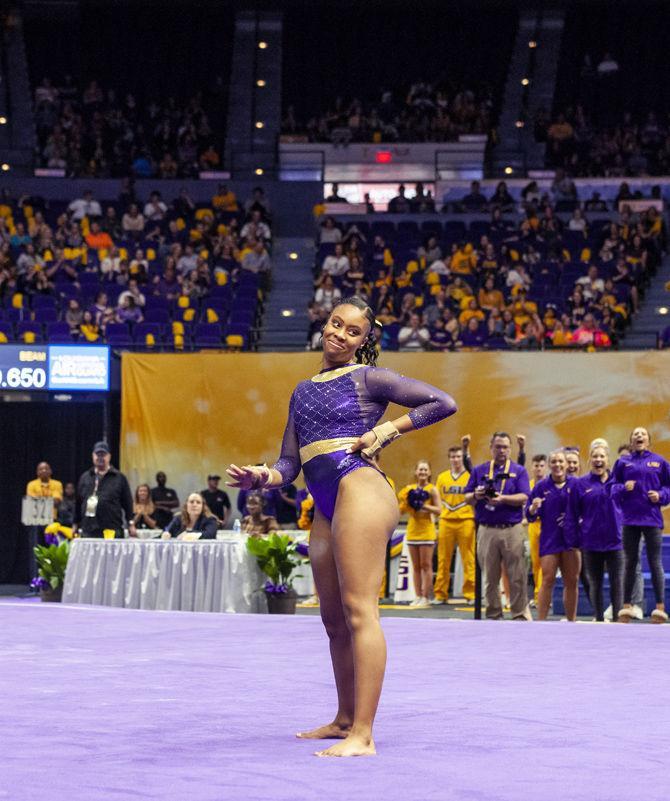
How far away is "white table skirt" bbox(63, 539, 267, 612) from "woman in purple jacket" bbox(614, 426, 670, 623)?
3.38 meters

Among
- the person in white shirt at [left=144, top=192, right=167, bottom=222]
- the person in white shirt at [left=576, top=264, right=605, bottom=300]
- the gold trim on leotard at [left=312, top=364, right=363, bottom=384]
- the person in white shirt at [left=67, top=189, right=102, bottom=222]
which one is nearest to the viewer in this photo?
the gold trim on leotard at [left=312, top=364, right=363, bottom=384]

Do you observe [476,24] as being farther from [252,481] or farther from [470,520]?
[252,481]

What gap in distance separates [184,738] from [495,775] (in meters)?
1.15

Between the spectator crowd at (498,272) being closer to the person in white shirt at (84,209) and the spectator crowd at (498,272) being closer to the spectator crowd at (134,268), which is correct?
the spectator crowd at (134,268)

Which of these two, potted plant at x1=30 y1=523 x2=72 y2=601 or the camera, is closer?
the camera

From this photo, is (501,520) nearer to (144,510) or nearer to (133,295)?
(144,510)

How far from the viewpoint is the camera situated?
11672 mm

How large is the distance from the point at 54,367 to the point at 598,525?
755 cm

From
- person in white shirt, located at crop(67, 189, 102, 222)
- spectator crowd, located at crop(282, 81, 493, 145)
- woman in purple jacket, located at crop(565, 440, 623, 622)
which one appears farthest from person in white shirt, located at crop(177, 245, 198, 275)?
woman in purple jacket, located at crop(565, 440, 623, 622)

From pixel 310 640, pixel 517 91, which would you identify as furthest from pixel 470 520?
pixel 517 91

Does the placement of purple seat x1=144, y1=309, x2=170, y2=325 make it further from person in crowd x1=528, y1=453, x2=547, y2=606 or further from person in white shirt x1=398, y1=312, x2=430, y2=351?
person in crowd x1=528, y1=453, x2=547, y2=606

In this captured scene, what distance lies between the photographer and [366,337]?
4.92m

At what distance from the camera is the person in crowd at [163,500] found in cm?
1667

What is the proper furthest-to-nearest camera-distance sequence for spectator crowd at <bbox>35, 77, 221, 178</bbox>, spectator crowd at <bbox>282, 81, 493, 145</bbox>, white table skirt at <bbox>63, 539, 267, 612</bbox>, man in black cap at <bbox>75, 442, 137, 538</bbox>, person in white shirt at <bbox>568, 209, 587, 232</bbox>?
spectator crowd at <bbox>282, 81, 493, 145</bbox>, spectator crowd at <bbox>35, 77, 221, 178</bbox>, person in white shirt at <bbox>568, 209, 587, 232</bbox>, man in black cap at <bbox>75, 442, 137, 538</bbox>, white table skirt at <bbox>63, 539, 267, 612</bbox>
